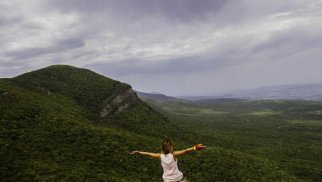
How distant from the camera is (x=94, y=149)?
56281 millimetres

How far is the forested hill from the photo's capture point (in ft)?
138

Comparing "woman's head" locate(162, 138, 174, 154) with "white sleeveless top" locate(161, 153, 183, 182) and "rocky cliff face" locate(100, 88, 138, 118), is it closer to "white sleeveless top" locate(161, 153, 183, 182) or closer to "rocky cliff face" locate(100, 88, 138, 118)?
"white sleeveless top" locate(161, 153, 183, 182)

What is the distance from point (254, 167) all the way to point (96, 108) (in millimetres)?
54651

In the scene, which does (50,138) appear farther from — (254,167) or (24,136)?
(254,167)

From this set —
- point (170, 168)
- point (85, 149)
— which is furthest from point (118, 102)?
point (170, 168)

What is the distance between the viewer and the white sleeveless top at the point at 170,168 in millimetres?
14797

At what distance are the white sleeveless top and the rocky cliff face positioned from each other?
283 feet

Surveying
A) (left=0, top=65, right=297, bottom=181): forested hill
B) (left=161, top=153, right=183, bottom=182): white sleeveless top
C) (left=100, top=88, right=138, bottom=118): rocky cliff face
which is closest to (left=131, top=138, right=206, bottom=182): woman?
(left=161, top=153, right=183, bottom=182): white sleeveless top

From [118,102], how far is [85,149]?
184ft

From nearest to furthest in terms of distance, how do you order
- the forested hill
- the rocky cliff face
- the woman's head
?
the woman's head → the forested hill → the rocky cliff face

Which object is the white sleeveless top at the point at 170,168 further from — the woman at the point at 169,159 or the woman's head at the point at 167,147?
the woman's head at the point at 167,147

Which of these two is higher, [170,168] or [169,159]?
[169,159]

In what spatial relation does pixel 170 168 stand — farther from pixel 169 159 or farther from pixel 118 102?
pixel 118 102

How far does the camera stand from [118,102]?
364 ft
